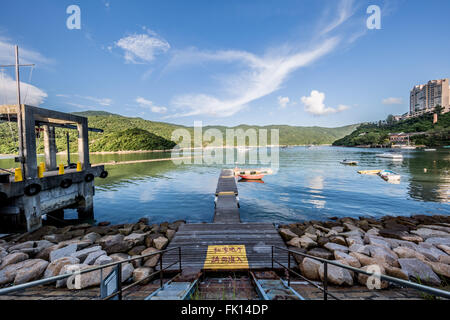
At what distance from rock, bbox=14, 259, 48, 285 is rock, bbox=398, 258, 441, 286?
10.4m

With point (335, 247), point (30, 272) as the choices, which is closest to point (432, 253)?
point (335, 247)

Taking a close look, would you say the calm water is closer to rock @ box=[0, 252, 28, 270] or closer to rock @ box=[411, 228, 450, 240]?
rock @ box=[411, 228, 450, 240]

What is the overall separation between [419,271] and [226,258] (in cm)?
552

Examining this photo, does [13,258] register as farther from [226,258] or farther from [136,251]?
[226,258]

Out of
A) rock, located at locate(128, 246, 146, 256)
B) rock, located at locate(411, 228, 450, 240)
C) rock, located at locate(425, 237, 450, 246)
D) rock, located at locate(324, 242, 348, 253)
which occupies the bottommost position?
rock, located at locate(411, 228, 450, 240)

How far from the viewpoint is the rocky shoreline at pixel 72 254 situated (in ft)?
17.6

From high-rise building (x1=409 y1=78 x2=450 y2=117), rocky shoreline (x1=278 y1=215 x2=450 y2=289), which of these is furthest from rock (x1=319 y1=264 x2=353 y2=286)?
high-rise building (x1=409 y1=78 x2=450 y2=117)

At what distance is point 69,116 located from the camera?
36.8 ft

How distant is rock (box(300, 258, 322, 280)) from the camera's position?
544 centimetres

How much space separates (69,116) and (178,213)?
9207 millimetres

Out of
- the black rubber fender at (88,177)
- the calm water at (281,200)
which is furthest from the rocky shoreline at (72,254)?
the calm water at (281,200)

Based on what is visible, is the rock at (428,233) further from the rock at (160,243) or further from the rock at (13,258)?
the rock at (13,258)

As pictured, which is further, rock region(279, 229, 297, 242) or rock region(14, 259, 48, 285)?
rock region(279, 229, 297, 242)
